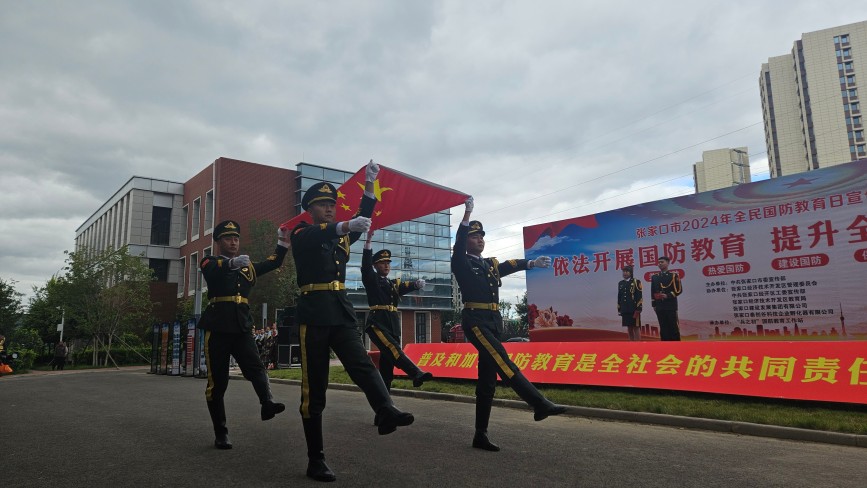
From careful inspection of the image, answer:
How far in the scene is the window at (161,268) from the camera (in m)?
49.4

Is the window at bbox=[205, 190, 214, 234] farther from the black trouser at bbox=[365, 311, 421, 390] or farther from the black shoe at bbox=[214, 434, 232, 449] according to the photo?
the black shoe at bbox=[214, 434, 232, 449]

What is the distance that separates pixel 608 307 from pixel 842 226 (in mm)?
5912

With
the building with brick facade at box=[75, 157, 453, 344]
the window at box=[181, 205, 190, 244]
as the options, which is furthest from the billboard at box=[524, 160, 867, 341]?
the window at box=[181, 205, 190, 244]

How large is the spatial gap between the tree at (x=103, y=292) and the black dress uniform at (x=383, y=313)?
2811 cm

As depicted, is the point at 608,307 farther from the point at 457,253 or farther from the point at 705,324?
the point at 457,253

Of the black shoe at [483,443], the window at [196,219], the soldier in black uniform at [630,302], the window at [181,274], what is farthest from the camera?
the window at [181,274]

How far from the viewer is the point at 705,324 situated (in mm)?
14047

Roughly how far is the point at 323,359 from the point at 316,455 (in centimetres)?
73

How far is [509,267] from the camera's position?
660cm

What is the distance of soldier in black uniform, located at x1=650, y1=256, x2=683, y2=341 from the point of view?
14.6 metres

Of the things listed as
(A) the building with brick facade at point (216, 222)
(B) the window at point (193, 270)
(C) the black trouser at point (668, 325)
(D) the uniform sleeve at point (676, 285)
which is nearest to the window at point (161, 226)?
(A) the building with brick facade at point (216, 222)

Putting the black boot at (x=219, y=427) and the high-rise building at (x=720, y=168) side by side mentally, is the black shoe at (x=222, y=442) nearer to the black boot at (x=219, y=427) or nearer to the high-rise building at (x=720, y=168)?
the black boot at (x=219, y=427)

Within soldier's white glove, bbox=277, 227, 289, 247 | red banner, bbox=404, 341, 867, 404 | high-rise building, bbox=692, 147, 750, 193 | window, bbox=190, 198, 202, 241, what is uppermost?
high-rise building, bbox=692, 147, 750, 193

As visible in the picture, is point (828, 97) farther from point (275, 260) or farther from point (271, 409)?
point (271, 409)
